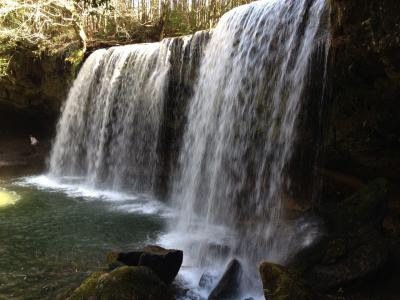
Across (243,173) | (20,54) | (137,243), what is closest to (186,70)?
(243,173)

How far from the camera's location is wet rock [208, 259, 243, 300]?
5301 millimetres

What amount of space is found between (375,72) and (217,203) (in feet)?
Result: 13.8

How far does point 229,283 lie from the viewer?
5469 mm

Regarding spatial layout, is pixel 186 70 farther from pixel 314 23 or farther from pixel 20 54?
pixel 20 54

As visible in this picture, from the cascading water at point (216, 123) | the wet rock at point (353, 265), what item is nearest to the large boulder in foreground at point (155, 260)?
the cascading water at point (216, 123)

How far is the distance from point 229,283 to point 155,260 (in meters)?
1.06

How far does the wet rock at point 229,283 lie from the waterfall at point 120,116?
619 centimetres

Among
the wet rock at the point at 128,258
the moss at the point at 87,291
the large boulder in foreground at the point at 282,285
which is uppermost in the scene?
the large boulder in foreground at the point at 282,285

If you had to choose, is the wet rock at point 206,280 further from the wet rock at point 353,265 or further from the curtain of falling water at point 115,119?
the curtain of falling water at point 115,119

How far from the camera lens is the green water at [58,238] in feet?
18.7

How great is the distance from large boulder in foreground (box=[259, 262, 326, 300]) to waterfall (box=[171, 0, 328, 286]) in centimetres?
116

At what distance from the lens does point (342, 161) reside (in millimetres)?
6488

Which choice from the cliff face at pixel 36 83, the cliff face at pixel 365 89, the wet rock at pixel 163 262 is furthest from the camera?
the cliff face at pixel 36 83

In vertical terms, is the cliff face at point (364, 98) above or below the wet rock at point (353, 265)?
above
